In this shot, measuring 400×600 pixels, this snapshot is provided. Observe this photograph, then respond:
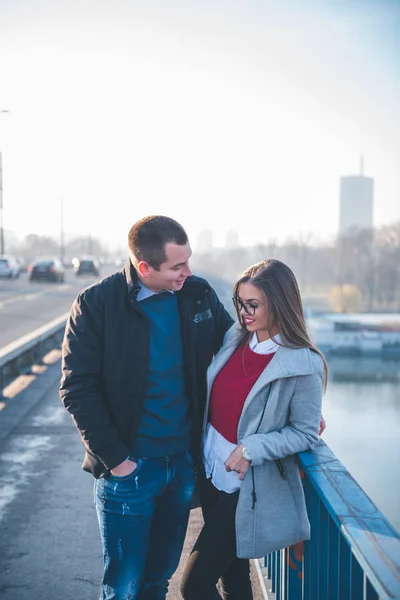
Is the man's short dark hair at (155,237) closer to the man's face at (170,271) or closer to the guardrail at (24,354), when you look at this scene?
the man's face at (170,271)

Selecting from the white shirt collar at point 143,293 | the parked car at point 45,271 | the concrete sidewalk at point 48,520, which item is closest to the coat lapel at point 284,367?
the white shirt collar at point 143,293

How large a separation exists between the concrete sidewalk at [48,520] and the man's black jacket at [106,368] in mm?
1138

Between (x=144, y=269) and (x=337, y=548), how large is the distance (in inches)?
47.4

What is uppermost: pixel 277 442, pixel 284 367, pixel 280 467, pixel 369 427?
pixel 284 367

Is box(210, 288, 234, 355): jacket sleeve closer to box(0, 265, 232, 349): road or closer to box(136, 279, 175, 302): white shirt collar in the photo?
box(136, 279, 175, 302): white shirt collar

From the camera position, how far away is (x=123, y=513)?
2.27 metres

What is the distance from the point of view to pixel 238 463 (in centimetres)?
219

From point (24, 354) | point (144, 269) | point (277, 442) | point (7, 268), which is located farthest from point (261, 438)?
point (7, 268)

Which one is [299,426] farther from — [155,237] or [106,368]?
[155,237]

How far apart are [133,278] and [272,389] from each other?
0.68 m

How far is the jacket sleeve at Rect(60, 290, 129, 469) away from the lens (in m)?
2.21

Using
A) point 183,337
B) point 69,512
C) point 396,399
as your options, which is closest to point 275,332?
point 183,337

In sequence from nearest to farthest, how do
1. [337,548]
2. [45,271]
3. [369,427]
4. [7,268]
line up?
[337,548], [45,271], [7,268], [369,427]

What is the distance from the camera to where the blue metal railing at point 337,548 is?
1576 millimetres
